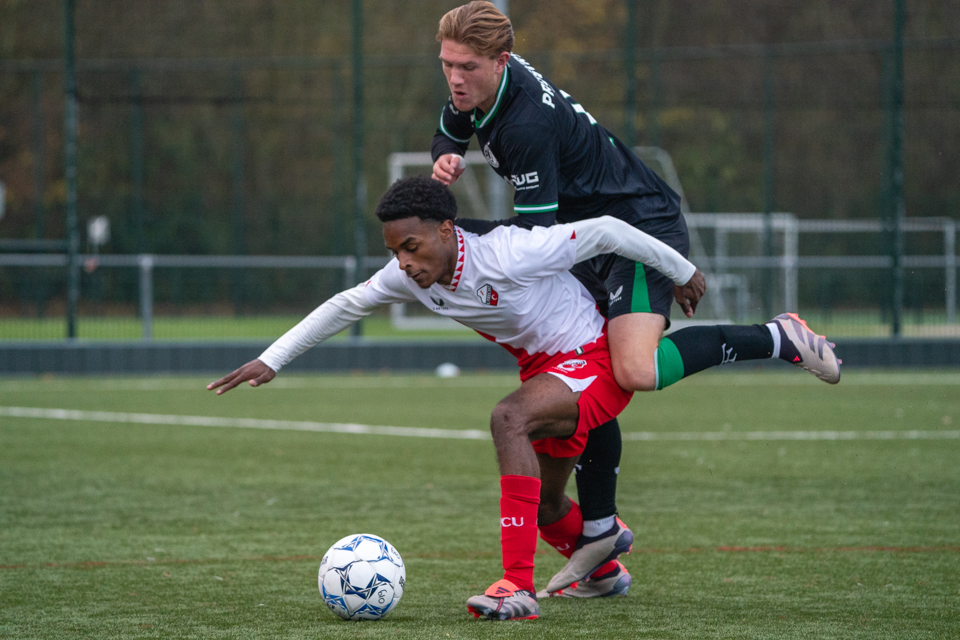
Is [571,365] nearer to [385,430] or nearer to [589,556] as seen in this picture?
[589,556]

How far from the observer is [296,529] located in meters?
5.53

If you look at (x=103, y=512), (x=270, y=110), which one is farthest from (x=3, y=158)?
(x=103, y=512)

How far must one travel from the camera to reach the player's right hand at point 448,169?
438 centimetres

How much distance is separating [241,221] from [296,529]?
2172cm

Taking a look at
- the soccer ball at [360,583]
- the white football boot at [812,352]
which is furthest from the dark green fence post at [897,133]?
the soccer ball at [360,583]

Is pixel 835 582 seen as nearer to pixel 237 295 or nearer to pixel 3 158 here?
pixel 237 295

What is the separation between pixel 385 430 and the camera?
30.1ft

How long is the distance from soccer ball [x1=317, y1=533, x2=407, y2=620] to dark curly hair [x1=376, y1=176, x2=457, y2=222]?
1.15 metres

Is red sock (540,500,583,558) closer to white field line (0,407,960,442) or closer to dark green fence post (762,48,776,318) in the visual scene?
white field line (0,407,960,442)

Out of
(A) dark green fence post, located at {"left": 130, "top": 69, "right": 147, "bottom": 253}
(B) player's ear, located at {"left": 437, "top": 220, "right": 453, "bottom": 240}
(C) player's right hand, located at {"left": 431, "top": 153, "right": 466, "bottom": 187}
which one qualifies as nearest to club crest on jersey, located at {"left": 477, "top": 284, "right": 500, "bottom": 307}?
(B) player's ear, located at {"left": 437, "top": 220, "right": 453, "bottom": 240}

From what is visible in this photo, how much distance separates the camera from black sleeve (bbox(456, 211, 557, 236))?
13.8ft

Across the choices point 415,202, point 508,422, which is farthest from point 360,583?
point 415,202

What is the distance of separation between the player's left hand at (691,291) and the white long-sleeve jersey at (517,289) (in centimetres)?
7

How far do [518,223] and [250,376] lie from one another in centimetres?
111
